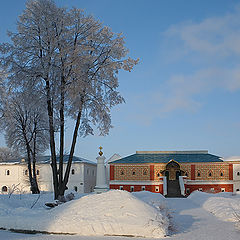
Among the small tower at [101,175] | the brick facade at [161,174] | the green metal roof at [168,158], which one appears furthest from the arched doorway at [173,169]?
the small tower at [101,175]

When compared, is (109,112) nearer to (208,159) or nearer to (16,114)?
(16,114)

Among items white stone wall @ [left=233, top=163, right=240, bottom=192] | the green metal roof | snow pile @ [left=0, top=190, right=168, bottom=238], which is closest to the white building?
the green metal roof

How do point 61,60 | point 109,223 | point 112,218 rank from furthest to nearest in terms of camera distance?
1. point 61,60
2. point 112,218
3. point 109,223

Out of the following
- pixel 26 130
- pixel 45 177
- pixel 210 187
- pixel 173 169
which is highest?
pixel 26 130

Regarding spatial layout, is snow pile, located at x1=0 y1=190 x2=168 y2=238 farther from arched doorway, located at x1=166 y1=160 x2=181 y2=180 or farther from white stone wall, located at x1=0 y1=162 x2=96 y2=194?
white stone wall, located at x1=0 y1=162 x2=96 y2=194

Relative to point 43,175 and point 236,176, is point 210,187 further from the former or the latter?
point 43,175

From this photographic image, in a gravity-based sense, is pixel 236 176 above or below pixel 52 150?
below

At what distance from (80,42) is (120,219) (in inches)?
390

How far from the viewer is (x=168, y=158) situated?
37438 millimetres

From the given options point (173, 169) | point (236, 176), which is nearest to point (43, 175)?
point (173, 169)

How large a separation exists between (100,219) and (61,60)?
8696 mm

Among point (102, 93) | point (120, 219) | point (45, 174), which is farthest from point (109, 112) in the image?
point (45, 174)

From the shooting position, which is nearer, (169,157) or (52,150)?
(52,150)

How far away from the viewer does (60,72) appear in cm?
1480
